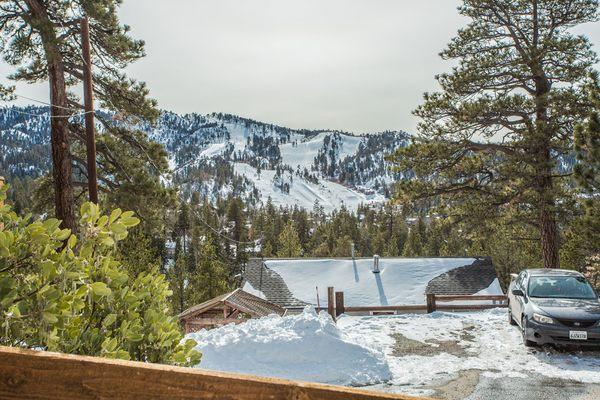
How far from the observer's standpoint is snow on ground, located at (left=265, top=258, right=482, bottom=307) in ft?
94.5

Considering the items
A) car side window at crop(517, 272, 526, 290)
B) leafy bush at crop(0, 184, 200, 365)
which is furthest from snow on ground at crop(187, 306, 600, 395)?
leafy bush at crop(0, 184, 200, 365)

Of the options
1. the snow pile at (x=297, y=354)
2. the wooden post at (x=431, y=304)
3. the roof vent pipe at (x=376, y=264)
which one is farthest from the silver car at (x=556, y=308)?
the roof vent pipe at (x=376, y=264)

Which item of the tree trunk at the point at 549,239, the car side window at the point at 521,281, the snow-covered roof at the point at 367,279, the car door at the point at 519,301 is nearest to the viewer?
the car door at the point at 519,301

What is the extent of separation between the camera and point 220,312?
2070 cm

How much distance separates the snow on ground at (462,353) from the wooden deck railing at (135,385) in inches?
308

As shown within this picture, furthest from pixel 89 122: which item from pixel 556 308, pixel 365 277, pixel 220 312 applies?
pixel 365 277

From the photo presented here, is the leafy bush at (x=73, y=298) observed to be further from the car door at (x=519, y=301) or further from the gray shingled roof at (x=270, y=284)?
the gray shingled roof at (x=270, y=284)

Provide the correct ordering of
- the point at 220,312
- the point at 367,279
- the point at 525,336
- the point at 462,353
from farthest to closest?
the point at 367,279 < the point at 220,312 < the point at 462,353 < the point at 525,336

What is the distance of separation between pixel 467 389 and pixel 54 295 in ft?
27.1

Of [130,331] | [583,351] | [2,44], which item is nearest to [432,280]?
[583,351]

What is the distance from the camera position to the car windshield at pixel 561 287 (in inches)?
449

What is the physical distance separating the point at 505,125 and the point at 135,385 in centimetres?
1985

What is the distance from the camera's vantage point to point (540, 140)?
17.3 meters

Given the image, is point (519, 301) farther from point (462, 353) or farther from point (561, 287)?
point (462, 353)
